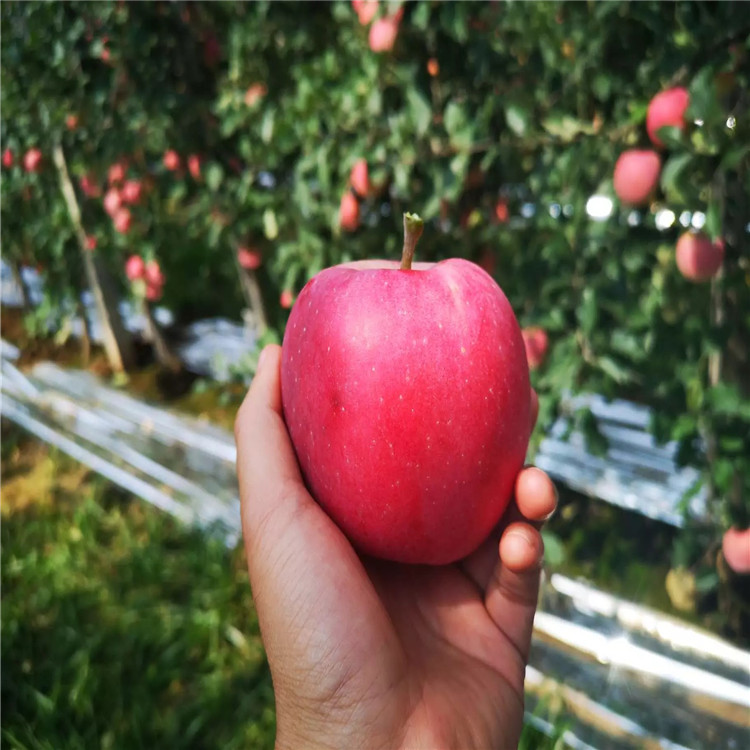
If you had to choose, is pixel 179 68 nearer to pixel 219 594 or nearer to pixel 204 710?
pixel 219 594

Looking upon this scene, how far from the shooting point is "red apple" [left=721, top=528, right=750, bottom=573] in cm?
114

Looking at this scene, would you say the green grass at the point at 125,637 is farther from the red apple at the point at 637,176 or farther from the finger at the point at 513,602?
the red apple at the point at 637,176

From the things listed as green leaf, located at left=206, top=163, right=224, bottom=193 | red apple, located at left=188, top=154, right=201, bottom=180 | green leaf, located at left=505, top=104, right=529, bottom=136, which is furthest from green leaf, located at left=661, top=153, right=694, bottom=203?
red apple, located at left=188, top=154, right=201, bottom=180

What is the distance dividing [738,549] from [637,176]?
0.64 m

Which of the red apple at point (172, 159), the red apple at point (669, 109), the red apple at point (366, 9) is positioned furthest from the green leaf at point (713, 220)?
the red apple at point (172, 159)

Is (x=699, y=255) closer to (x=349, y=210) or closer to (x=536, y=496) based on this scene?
(x=536, y=496)

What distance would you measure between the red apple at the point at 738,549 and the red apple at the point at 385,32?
1.02 metres

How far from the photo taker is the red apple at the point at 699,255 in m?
1.03

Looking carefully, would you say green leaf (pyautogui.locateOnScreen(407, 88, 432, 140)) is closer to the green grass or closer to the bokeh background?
the bokeh background

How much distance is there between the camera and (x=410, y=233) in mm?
726

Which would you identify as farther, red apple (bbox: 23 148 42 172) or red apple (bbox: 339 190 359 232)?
red apple (bbox: 23 148 42 172)

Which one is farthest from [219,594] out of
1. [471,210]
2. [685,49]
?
[685,49]

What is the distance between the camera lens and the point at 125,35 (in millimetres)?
1650

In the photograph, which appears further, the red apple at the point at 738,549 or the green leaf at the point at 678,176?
the red apple at the point at 738,549
